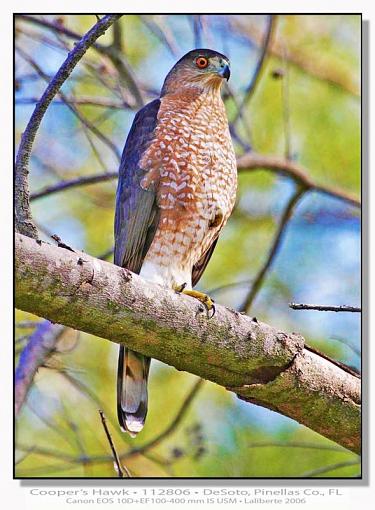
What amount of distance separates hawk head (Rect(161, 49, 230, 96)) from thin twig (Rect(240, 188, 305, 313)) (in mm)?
564

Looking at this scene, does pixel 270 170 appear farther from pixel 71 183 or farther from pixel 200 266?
pixel 71 183

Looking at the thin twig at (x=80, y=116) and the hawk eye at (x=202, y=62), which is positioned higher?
the hawk eye at (x=202, y=62)

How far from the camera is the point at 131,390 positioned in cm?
276

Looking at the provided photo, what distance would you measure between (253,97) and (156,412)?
1.36m

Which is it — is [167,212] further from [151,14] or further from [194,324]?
[151,14]

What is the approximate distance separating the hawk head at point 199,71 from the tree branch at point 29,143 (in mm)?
653

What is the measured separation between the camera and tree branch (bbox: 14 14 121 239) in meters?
2.14

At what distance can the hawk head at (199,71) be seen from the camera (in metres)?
2.89

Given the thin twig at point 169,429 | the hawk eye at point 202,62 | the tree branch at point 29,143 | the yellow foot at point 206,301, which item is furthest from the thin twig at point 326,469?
the hawk eye at point 202,62

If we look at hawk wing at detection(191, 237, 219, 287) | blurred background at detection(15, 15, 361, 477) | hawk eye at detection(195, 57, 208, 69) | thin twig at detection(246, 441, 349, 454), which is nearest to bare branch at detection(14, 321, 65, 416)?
blurred background at detection(15, 15, 361, 477)

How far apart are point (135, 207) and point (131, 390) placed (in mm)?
678

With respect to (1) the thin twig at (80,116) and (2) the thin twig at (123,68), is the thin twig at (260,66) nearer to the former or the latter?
(2) the thin twig at (123,68)

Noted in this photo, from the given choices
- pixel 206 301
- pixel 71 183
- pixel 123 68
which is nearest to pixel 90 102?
pixel 123 68

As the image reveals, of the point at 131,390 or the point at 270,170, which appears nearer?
the point at 131,390
